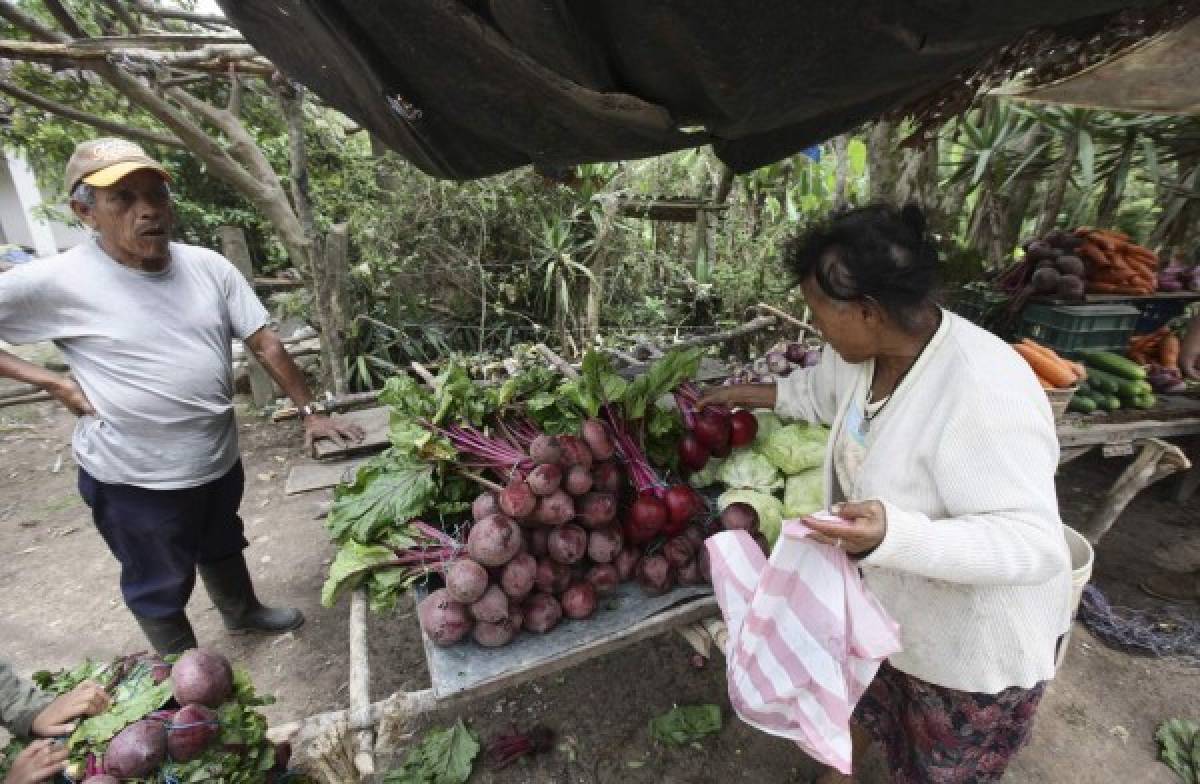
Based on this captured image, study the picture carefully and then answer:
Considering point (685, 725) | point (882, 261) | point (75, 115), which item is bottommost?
point (685, 725)

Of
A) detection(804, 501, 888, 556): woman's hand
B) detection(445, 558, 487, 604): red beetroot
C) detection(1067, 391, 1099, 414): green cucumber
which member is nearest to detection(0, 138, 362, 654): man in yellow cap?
detection(445, 558, 487, 604): red beetroot

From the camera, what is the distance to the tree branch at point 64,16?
4.16 metres

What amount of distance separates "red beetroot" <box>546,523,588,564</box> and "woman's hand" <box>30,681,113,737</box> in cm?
136

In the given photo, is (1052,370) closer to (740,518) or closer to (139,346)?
(740,518)

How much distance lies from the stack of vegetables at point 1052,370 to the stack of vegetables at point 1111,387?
0.34 meters

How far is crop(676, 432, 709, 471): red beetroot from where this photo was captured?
8.37 ft

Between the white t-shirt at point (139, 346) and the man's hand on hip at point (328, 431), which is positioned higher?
the white t-shirt at point (139, 346)

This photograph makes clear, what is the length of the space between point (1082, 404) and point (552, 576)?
11.1ft

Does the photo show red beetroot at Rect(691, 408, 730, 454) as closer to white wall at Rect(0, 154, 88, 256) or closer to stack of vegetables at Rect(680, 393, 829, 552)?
stack of vegetables at Rect(680, 393, 829, 552)

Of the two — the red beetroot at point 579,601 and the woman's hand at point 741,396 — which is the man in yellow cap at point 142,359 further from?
the woman's hand at point 741,396

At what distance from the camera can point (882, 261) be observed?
1.41 m

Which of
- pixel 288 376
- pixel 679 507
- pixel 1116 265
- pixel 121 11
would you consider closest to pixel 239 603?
pixel 288 376

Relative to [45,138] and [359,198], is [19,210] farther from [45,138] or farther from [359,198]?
[359,198]

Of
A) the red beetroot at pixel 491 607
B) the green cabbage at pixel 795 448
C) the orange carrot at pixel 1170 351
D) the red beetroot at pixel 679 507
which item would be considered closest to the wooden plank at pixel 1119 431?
the orange carrot at pixel 1170 351
